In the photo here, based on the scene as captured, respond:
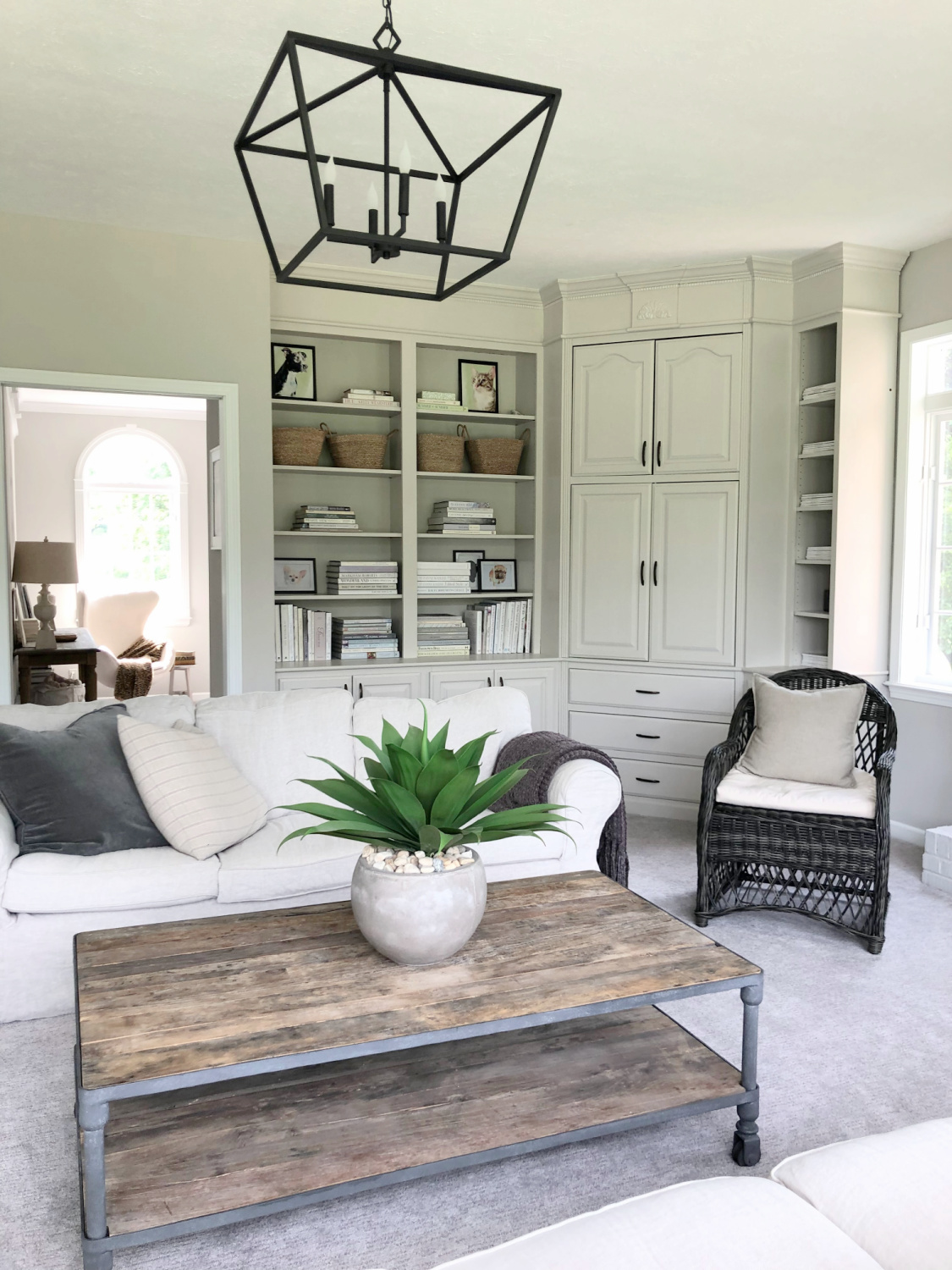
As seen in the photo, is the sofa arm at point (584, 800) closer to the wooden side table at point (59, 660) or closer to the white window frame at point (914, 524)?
the white window frame at point (914, 524)

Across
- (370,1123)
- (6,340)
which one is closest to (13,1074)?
(370,1123)

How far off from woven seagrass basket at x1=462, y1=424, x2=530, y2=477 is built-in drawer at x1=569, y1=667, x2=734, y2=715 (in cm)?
113

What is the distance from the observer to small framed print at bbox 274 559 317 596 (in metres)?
5.03

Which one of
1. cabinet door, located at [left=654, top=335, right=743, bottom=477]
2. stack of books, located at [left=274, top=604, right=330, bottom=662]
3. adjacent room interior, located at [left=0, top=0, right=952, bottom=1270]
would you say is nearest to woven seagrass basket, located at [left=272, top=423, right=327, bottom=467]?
adjacent room interior, located at [left=0, top=0, right=952, bottom=1270]

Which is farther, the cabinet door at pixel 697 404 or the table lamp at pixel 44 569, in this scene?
the table lamp at pixel 44 569

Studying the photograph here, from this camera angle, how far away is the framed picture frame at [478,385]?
5.39 meters

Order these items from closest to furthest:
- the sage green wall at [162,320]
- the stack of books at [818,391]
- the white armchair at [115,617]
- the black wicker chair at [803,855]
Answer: the black wicker chair at [803,855] → the sage green wall at [162,320] → the stack of books at [818,391] → the white armchair at [115,617]

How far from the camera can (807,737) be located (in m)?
3.62

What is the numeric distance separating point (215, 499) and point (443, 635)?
1392 millimetres

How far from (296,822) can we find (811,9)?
272 centimetres

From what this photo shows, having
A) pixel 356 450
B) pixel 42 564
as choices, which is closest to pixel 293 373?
pixel 356 450

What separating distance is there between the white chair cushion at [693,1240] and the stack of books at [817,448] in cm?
385

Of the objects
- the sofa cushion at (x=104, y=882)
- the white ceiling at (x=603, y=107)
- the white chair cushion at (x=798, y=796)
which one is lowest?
the sofa cushion at (x=104, y=882)

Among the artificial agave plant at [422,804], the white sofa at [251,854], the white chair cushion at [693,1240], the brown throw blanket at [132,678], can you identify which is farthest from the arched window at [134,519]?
the white chair cushion at [693,1240]
